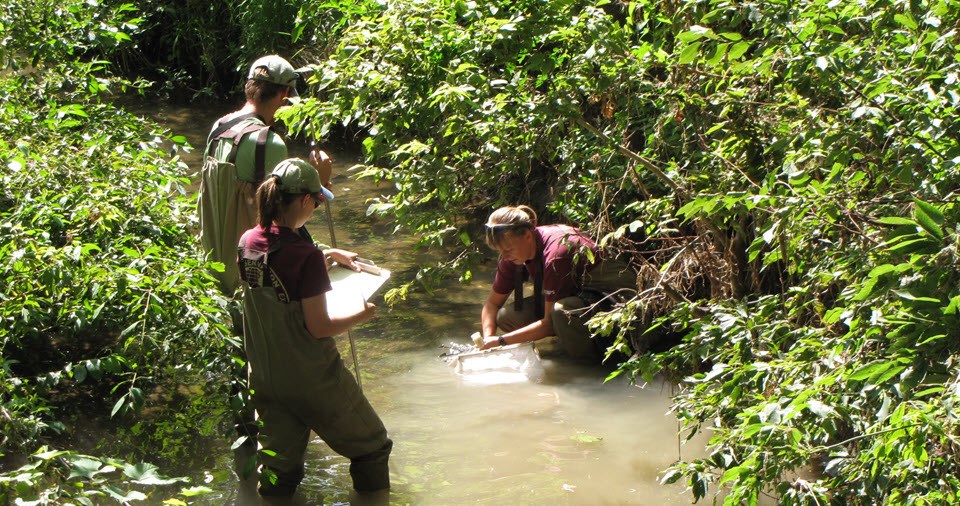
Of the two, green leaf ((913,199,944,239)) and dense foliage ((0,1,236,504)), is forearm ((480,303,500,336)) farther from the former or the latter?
green leaf ((913,199,944,239))

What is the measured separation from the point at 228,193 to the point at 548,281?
6.67ft

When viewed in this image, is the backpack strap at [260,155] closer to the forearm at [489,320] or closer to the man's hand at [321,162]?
the man's hand at [321,162]

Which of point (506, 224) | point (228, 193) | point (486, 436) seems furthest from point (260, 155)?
point (486, 436)

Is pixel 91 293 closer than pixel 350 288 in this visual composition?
No

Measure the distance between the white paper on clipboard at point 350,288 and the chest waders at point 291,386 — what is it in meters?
0.15

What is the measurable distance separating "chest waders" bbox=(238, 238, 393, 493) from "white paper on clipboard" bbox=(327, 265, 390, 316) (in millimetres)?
150

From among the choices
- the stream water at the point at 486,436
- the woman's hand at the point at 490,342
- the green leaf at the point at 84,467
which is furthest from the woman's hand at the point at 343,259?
the green leaf at the point at 84,467

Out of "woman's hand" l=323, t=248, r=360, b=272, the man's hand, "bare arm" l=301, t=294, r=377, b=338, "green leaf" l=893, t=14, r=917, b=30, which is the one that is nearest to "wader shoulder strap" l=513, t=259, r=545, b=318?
the man's hand

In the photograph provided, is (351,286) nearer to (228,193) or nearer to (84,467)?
(228,193)

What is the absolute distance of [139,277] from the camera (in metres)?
4.22

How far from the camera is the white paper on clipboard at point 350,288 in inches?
164

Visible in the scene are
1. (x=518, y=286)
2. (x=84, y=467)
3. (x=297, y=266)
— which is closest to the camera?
(x=84, y=467)

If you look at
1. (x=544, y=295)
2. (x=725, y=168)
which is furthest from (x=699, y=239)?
(x=544, y=295)

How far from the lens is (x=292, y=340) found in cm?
408
